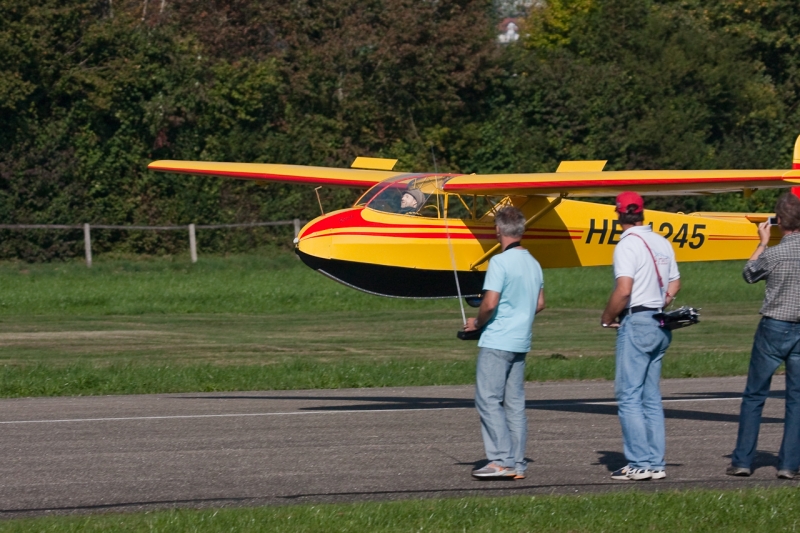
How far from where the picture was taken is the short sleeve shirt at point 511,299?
28.7 ft

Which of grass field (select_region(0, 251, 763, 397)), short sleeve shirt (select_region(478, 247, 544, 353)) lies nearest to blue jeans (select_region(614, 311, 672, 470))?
short sleeve shirt (select_region(478, 247, 544, 353))

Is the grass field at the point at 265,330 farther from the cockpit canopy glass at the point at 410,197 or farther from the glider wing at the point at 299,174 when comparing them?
the cockpit canopy glass at the point at 410,197

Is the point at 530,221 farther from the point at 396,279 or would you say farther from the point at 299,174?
the point at 299,174

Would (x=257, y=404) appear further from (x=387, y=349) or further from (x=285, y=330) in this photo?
(x=285, y=330)

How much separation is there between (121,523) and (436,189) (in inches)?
280

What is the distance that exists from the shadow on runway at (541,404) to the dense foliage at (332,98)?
22.6m

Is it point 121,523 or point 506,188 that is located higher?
point 506,188

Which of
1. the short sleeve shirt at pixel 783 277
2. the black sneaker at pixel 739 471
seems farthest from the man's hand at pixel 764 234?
the black sneaker at pixel 739 471

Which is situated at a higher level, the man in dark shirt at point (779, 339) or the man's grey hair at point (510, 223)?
the man's grey hair at point (510, 223)

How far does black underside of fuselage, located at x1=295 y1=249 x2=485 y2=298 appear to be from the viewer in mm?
13430

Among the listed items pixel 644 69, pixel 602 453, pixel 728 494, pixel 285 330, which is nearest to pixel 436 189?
pixel 602 453

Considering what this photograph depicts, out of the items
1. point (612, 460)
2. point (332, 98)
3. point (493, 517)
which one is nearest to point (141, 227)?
point (332, 98)

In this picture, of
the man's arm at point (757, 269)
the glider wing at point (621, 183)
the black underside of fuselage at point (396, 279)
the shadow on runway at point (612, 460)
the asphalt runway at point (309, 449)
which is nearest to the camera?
the asphalt runway at point (309, 449)

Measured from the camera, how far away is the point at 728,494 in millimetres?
8281
